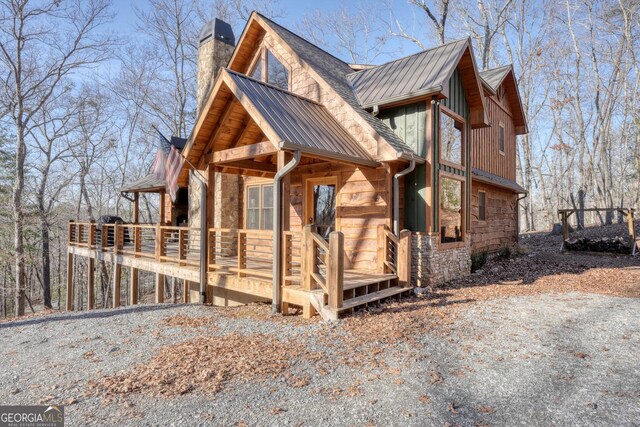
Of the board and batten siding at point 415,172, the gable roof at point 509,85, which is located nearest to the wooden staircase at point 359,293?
the board and batten siding at point 415,172

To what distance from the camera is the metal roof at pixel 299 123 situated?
6.13 metres

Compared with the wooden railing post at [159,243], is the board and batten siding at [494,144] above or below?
above

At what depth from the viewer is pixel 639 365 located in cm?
395

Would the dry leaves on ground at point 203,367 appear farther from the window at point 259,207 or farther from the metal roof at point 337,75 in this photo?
the window at point 259,207

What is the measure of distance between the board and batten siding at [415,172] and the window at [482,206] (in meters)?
4.81

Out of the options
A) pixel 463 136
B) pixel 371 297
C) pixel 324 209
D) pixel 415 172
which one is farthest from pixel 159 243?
pixel 463 136

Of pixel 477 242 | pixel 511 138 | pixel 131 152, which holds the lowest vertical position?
pixel 477 242

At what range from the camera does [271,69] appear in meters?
11.1

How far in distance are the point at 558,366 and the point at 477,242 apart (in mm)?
8118

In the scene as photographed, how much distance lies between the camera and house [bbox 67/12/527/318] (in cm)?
629

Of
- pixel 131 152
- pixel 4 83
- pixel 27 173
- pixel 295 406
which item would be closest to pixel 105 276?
pixel 27 173

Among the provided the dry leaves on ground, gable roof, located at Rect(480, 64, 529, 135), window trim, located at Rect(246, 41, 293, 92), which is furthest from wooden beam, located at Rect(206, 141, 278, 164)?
gable roof, located at Rect(480, 64, 529, 135)

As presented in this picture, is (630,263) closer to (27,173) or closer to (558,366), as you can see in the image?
(558,366)

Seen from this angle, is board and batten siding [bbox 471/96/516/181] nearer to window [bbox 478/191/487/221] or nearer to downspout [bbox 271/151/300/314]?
window [bbox 478/191/487/221]
